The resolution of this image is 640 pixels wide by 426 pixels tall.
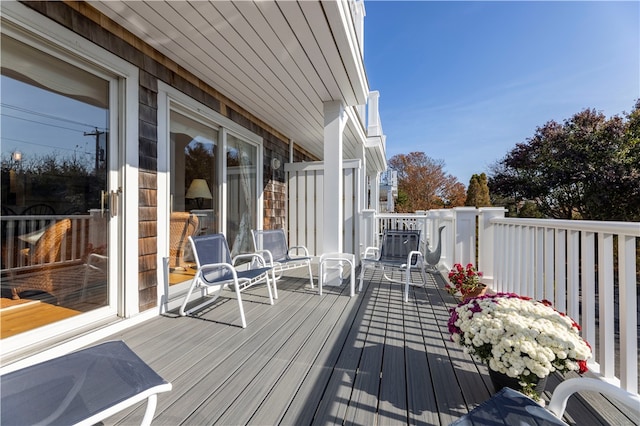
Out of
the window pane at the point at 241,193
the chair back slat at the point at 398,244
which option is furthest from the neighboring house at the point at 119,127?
the chair back slat at the point at 398,244

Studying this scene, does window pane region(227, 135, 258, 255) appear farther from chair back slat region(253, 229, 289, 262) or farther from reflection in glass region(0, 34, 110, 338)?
reflection in glass region(0, 34, 110, 338)

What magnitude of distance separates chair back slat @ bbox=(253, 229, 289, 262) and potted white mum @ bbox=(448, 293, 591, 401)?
2.70m

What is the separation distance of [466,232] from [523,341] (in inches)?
98.8

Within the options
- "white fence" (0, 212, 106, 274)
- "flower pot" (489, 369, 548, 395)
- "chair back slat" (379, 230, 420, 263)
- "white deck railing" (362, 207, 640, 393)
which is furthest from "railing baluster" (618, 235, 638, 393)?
"white fence" (0, 212, 106, 274)

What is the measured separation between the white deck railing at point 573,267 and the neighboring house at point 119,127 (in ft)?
7.41

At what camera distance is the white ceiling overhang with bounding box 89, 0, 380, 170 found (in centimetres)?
209

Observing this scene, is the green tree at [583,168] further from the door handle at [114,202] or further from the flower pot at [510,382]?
the door handle at [114,202]

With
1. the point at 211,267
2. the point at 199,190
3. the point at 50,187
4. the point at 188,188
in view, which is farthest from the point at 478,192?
the point at 50,187

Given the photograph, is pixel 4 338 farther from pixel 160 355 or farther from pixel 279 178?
pixel 279 178

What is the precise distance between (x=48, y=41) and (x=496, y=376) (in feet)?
11.3

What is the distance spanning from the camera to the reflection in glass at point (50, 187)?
182cm

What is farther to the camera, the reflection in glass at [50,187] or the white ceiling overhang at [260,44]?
the white ceiling overhang at [260,44]

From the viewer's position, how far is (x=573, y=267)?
170 cm

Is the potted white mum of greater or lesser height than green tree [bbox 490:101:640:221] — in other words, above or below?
below
